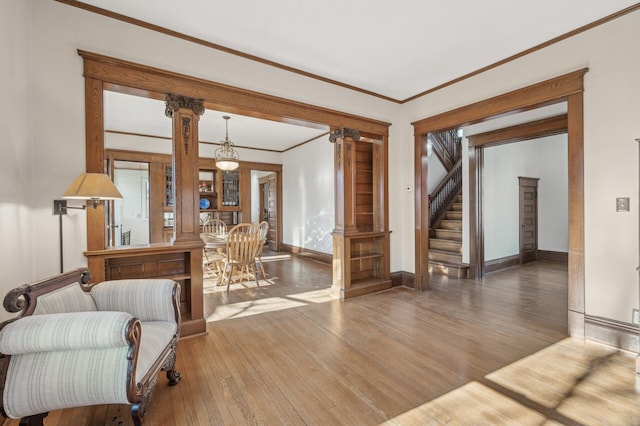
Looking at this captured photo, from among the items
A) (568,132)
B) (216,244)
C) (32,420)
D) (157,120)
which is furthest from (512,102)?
(157,120)

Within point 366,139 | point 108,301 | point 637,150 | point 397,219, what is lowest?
point 108,301

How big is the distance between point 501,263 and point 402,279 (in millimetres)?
2573

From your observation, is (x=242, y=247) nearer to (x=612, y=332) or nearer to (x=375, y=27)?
(x=375, y=27)

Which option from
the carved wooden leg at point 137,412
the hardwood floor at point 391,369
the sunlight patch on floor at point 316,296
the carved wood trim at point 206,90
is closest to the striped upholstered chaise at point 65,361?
the carved wooden leg at point 137,412

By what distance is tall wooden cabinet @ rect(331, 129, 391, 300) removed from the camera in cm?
432

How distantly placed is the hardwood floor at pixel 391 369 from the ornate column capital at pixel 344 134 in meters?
2.35

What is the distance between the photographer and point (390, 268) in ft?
15.7

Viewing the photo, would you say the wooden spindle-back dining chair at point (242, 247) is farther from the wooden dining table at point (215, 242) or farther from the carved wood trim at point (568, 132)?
the carved wood trim at point (568, 132)

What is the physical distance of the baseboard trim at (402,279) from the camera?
474cm

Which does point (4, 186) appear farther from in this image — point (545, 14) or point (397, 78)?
point (545, 14)

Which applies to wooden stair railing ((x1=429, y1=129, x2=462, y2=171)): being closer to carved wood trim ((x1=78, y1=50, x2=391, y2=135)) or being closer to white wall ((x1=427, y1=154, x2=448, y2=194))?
white wall ((x1=427, y1=154, x2=448, y2=194))

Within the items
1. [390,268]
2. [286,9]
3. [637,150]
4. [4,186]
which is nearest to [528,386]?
[637,150]

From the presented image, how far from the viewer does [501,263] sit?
6.00m

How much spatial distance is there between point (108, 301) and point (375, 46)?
3363 mm
